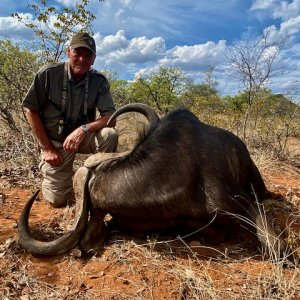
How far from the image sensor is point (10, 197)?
5207mm

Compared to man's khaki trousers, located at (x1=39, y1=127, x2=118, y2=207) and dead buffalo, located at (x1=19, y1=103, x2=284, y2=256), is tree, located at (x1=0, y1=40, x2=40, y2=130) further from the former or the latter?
dead buffalo, located at (x1=19, y1=103, x2=284, y2=256)

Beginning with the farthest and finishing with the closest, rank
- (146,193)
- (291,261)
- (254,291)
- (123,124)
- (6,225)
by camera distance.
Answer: (123,124), (6,225), (146,193), (291,261), (254,291)

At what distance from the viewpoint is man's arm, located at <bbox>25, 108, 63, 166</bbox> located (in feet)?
16.7

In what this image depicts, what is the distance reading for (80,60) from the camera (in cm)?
495

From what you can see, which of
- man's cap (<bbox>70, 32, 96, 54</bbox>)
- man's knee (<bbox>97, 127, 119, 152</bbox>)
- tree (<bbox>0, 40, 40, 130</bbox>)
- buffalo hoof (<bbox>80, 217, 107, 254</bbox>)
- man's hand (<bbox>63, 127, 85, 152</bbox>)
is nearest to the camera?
buffalo hoof (<bbox>80, 217, 107, 254</bbox>)

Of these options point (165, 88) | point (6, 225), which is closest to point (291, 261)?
point (6, 225)

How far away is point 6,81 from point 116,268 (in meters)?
5.93

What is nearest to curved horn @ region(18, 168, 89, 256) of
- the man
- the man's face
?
the man

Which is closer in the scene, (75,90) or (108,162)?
(108,162)

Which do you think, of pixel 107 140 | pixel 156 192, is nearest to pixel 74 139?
pixel 107 140

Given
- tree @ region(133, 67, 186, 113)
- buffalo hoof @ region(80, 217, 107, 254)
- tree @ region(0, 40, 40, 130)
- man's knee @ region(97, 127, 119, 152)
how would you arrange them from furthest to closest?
tree @ region(133, 67, 186, 113) < tree @ region(0, 40, 40, 130) < man's knee @ region(97, 127, 119, 152) < buffalo hoof @ region(80, 217, 107, 254)

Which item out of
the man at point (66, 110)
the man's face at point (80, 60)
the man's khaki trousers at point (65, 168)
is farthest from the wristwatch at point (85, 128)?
the man's face at point (80, 60)

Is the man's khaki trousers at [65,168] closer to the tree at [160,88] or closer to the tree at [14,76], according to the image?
the tree at [14,76]

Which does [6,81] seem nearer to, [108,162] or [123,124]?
[123,124]
